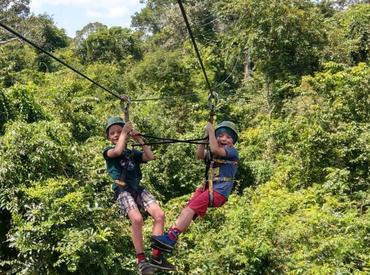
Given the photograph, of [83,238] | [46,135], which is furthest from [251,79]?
[83,238]

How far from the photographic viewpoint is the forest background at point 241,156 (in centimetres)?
640

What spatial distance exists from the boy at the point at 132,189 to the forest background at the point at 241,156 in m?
2.80

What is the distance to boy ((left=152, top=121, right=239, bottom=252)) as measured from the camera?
3.24 meters

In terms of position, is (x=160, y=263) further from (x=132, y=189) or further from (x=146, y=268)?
(x=132, y=189)

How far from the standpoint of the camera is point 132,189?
3.40 meters

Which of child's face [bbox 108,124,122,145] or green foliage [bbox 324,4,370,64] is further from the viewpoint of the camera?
green foliage [bbox 324,4,370,64]

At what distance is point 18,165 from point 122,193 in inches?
150

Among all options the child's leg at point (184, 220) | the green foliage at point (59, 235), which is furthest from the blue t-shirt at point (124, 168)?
the green foliage at point (59, 235)

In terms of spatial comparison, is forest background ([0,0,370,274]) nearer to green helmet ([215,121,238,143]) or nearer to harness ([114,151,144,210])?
harness ([114,151,144,210])

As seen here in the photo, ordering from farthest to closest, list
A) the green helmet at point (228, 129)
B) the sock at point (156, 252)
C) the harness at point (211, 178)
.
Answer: the green helmet at point (228, 129) → the harness at point (211, 178) → the sock at point (156, 252)

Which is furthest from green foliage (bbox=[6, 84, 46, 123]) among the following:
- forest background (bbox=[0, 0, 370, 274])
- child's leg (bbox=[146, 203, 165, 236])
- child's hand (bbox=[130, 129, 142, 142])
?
child's leg (bbox=[146, 203, 165, 236])

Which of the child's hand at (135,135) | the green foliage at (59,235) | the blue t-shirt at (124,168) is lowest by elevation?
the green foliage at (59,235)

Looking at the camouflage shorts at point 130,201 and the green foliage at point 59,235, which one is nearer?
the camouflage shorts at point 130,201

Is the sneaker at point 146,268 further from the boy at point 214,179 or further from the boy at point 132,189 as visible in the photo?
the boy at point 214,179
